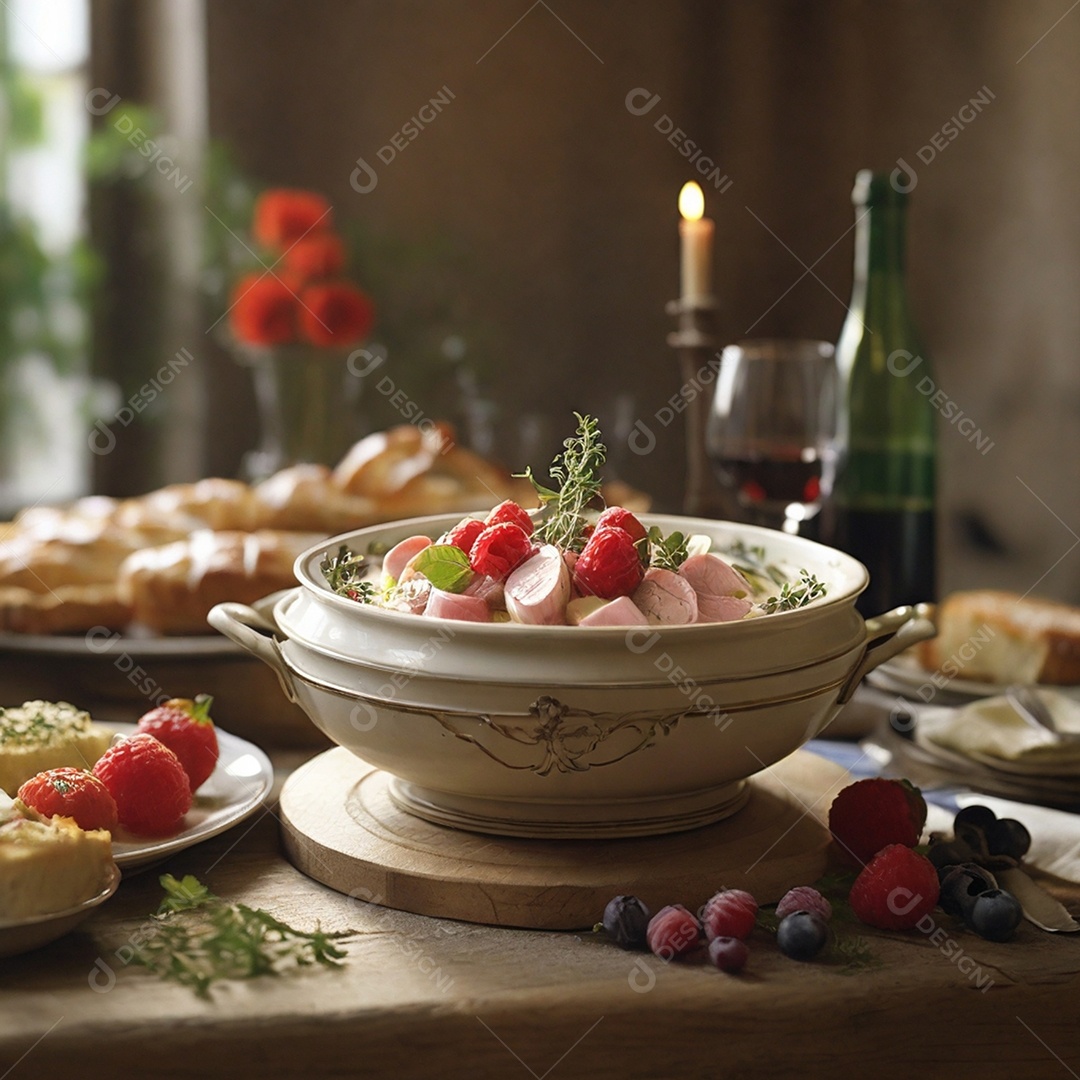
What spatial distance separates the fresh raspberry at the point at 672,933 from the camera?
0.97 metres

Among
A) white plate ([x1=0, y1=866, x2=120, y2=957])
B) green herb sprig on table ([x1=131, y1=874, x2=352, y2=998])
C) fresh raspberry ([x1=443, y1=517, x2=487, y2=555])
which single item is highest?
fresh raspberry ([x1=443, y1=517, x2=487, y2=555])

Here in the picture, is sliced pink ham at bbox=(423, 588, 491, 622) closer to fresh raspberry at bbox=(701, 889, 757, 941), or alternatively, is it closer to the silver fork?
fresh raspberry at bbox=(701, 889, 757, 941)

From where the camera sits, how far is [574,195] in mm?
3408

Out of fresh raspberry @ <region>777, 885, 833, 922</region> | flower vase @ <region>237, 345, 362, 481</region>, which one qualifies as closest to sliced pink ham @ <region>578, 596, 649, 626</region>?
fresh raspberry @ <region>777, 885, 833, 922</region>

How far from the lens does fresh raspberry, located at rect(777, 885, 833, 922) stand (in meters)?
1.01

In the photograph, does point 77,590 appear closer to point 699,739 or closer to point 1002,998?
point 699,739

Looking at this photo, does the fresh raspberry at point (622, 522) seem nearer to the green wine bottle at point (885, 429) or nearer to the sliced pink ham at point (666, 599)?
the sliced pink ham at point (666, 599)

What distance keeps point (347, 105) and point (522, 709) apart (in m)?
2.71

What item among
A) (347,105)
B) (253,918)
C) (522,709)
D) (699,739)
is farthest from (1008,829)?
(347,105)

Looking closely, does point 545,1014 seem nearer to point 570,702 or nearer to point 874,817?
point 570,702

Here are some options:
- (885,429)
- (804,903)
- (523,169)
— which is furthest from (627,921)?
(523,169)

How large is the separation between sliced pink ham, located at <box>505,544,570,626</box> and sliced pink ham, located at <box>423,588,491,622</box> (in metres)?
0.02

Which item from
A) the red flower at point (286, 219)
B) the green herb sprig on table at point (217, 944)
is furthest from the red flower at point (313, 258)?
the green herb sprig on table at point (217, 944)

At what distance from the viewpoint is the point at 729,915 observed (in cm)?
99
